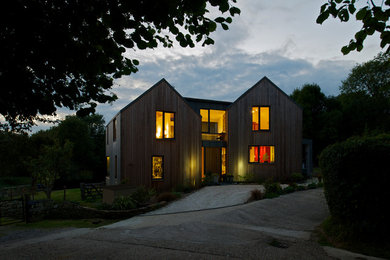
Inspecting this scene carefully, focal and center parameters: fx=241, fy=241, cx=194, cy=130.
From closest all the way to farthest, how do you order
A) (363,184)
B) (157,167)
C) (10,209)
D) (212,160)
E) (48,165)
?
(363,184), (10,209), (157,167), (48,165), (212,160)

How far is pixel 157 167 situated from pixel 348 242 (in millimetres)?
11782

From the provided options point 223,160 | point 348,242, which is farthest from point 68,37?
point 223,160

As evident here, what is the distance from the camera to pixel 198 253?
491cm

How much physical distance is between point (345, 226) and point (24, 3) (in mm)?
7700

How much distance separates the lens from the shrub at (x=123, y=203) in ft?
37.1

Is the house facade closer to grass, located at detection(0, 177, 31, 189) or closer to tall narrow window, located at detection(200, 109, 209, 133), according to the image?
tall narrow window, located at detection(200, 109, 209, 133)

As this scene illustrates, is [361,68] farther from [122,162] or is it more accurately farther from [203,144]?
[122,162]

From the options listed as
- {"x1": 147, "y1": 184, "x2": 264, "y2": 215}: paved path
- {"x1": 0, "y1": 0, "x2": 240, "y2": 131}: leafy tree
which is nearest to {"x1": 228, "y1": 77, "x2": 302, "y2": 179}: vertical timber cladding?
{"x1": 147, "y1": 184, "x2": 264, "y2": 215}: paved path

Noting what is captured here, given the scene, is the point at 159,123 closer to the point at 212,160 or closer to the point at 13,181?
the point at 212,160

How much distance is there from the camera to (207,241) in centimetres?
583

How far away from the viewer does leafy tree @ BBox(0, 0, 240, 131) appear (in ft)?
10.9

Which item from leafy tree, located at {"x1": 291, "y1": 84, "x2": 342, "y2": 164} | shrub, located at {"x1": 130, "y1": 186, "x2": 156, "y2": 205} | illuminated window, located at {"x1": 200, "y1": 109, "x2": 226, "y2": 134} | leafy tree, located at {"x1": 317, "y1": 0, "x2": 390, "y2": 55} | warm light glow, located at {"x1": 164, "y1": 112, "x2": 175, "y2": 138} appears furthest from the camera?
leafy tree, located at {"x1": 291, "y1": 84, "x2": 342, "y2": 164}

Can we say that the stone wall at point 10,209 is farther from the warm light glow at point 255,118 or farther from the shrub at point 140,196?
the warm light glow at point 255,118

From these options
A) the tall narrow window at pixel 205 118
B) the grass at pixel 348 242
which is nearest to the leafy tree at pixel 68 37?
the grass at pixel 348 242
